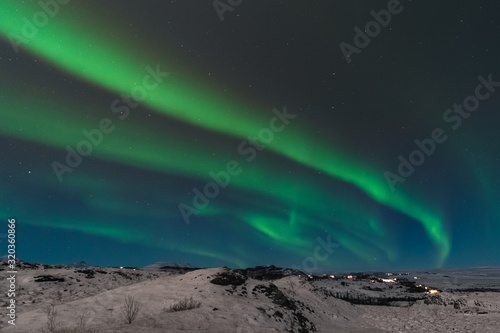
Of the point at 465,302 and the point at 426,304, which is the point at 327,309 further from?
the point at 465,302

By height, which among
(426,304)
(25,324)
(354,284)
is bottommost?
(25,324)

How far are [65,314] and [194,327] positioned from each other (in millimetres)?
5426

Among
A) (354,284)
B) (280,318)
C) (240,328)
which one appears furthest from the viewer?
(354,284)

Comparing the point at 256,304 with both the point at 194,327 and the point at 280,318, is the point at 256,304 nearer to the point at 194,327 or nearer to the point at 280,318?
the point at 280,318

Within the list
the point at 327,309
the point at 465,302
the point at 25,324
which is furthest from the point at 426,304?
the point at 25,324

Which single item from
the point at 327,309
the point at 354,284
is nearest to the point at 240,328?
the point at 327,309

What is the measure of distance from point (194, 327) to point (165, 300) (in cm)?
487

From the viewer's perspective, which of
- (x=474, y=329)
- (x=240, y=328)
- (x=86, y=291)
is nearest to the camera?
(x=240, y=328)

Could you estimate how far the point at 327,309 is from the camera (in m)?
20.5

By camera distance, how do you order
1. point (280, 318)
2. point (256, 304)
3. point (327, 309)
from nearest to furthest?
point (280, 318)
point (256, 304)
point (327, 309)

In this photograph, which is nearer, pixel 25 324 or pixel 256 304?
pixel 25 324

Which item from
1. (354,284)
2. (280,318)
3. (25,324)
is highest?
(354,284)

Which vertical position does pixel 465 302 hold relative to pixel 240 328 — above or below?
above

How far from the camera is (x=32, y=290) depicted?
2116cm
